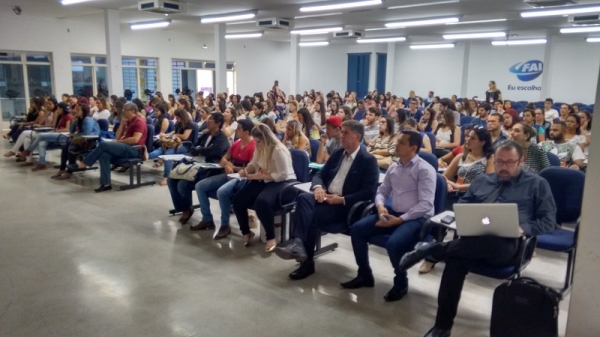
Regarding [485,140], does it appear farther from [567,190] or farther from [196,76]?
[196,76]

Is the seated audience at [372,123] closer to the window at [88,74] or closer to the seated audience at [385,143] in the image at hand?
the seated audience at [385,143]

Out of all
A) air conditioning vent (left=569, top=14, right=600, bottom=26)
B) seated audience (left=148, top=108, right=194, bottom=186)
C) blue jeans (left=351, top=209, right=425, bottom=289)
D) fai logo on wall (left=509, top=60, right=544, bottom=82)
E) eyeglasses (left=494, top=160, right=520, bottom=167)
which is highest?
air conditioning vent (left=569, top=14, right=600, bottom=26)

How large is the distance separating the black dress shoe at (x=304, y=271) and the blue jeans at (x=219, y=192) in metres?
1.18

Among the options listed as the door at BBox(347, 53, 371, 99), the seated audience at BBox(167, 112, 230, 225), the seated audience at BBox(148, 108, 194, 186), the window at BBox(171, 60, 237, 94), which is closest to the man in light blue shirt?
the seated audience at BBox(167, 112, 230, 225)

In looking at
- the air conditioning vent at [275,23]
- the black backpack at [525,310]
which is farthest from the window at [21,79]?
the black backpack at [525,310]

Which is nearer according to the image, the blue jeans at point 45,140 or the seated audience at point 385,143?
the seated audience at point 385,143

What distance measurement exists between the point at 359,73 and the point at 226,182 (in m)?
17.3

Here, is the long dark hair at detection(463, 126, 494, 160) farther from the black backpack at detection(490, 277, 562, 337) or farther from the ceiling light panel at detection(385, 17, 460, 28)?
the ceiling light panel at detection(385, 17, 460, 28)

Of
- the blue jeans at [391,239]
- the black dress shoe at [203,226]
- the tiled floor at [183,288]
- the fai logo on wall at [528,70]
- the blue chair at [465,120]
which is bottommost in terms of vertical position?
the tiled floor at [183,288]

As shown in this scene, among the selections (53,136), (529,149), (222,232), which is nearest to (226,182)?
(222,232)

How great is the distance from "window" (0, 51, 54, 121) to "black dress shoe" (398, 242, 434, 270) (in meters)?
13.1

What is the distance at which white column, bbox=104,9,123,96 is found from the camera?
11.3 meters

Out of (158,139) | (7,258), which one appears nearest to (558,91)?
(158,139)

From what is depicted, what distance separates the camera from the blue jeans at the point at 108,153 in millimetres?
6301
